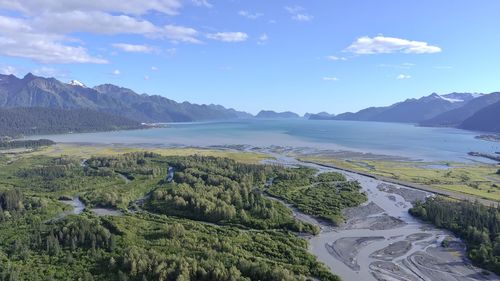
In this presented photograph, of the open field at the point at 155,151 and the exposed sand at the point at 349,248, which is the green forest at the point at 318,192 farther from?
the open field at the point at 155,151

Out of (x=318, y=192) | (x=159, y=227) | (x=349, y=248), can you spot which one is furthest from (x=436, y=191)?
(x=159, y=227)

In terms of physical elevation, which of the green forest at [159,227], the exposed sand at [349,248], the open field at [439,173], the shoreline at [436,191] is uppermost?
the open field at [439,173]

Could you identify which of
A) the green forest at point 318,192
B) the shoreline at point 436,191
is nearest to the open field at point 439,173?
the shoreline at point 436,191

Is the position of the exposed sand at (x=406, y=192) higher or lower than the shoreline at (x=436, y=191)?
lower

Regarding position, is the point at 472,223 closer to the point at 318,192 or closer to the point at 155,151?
the point at 318,192

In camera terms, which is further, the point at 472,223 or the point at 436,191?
the point at 436,191
